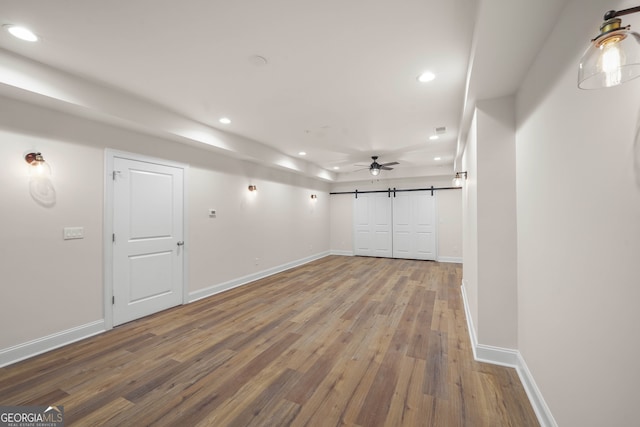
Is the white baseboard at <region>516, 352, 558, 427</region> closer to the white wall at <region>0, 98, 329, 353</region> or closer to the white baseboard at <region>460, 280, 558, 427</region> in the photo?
the white baseboard at <region>460, 280, 558, 427</region>

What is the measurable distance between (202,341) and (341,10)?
3321 millimetres

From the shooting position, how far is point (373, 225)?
26.8ft

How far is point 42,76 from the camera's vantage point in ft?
7.69

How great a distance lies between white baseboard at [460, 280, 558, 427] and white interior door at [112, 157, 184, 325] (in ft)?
13.1

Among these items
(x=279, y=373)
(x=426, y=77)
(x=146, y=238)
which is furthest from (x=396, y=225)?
(x=146, y=238)

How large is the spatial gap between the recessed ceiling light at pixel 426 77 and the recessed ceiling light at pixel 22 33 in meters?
3.30

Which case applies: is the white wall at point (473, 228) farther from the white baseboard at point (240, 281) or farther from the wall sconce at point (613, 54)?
the white baseboard at point (240, 281)

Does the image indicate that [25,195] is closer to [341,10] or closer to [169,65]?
[169,65]

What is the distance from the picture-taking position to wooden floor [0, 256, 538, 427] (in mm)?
1757

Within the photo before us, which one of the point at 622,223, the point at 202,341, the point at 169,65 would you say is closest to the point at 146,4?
the point at 169,65

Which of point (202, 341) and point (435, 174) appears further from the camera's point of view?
point (435, 174)

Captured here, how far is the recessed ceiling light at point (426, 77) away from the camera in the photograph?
2.54 metres

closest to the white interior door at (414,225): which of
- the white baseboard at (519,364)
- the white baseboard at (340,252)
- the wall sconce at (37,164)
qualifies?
the white baseboard at (340,252)

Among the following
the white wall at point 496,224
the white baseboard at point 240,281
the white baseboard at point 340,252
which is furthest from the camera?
the white baseboard at point 340,252
